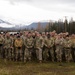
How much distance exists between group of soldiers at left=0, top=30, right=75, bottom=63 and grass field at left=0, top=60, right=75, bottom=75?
123cm

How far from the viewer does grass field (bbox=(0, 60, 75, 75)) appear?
19622 millimetres

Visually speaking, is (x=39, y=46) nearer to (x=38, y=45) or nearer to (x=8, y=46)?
(x=38, y=45)

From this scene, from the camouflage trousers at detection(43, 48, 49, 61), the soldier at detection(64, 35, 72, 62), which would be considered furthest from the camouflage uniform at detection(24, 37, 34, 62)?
the soldier at detection(64, 35, 72, 62)

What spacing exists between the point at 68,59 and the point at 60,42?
151 centimetres

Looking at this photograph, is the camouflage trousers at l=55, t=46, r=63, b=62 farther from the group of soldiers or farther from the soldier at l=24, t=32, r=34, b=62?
the soldier at l=24, t=32, r=34, b=62

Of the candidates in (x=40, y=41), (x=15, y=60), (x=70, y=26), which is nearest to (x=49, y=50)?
(x=40, y=41)

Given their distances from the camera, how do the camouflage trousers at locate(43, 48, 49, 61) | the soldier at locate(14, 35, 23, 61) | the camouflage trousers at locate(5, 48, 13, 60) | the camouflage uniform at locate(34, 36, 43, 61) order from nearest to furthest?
the camouflage uniform at locate(34, 36, 43, 61)
the camouflage trousers at locate(43, 48, 49, 61)
the soldier at locate(14, 35, 23, 61)
the camouflage trousers at locate(5, 48, 13, 60)

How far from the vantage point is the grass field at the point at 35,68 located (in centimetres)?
1962

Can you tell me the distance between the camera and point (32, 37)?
25.4 m

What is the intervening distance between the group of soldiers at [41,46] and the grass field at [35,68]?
1.23 metres

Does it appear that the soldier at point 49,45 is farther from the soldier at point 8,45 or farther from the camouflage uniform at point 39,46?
the soldier at point 8,45

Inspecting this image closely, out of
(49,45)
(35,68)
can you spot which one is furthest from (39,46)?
(35,68)

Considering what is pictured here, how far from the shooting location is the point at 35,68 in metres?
21.8

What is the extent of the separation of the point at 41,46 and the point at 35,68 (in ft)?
12.3
